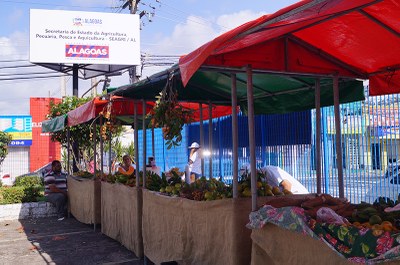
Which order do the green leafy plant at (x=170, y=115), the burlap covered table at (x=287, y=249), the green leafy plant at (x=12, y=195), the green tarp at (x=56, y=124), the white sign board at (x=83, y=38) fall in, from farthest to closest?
the white sign board at (x=83, y=38) < the green leafy plant at (x=12, y=195) < the green tarp at (x=56, y=124) < the green leafy plant at (x=170, y=115) < the burlap covered table at (x=287, y=249)

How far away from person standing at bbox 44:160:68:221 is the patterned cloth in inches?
355

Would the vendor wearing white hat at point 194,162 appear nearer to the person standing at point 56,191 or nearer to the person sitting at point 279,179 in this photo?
the person standing at point 56,191

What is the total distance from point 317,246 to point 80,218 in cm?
807

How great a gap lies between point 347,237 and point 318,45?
2356 millimetres

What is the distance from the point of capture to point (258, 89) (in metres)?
6.21

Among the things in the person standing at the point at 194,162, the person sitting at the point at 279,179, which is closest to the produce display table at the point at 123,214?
the person sitting at the point at 279,179

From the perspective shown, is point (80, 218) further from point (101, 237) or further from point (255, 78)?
point (255, 78)

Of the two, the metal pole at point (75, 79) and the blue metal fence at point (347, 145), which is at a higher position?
the metal pole at point (75, 79)

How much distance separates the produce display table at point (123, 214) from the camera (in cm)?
676

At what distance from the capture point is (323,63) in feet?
16.0

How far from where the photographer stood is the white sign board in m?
17.2

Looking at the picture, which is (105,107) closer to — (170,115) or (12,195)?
(170,115)

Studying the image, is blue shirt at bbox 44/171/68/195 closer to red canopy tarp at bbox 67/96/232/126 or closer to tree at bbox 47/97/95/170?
tree at bbox 47/97/95/170

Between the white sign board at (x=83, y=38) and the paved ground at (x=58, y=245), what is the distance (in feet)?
28.5
